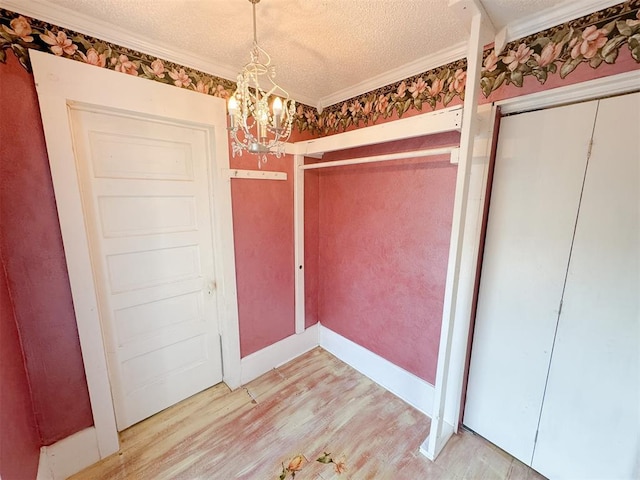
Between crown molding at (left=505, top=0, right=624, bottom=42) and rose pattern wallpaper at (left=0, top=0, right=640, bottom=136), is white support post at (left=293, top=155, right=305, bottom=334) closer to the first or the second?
rose pattern wallpaper at (left=0, top=0, right=640, bottom=136)

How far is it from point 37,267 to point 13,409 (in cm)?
64

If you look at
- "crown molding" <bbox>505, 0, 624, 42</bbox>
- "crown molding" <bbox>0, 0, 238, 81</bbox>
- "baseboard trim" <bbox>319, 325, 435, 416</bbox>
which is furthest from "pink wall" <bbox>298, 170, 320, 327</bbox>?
"crown molding" <bbox>505, 0, 624, 42</bbox>

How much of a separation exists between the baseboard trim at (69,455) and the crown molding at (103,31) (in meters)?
2.19

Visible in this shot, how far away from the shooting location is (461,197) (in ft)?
4.27

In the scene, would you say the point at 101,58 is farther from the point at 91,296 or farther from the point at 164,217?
the point at 91,296

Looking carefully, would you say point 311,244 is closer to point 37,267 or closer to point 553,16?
point 37,267

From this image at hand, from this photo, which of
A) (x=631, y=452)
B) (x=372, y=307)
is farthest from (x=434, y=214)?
(x=631, y=452)

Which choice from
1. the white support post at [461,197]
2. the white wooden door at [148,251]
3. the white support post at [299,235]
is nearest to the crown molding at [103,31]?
the white wooden door at [148,251]

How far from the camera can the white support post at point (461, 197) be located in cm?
118

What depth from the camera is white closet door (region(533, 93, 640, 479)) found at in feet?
3.75

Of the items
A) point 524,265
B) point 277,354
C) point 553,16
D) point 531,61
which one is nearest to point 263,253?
point 277,354

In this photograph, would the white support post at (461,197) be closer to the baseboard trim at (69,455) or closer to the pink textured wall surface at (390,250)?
the pink textured wall surface at (390,250)

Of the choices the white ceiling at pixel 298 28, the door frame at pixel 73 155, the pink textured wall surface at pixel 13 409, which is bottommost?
the pink textured wall surface at pixel 13 409

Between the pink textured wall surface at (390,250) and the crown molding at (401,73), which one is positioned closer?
the crown molding at (401,73)
